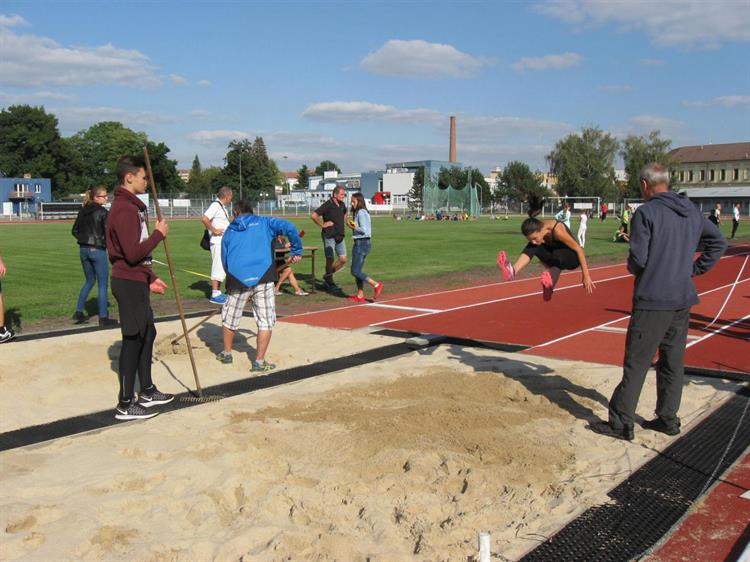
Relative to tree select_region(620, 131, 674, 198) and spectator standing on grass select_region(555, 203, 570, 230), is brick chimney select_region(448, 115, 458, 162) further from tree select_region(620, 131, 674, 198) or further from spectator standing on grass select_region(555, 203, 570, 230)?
spectator standing on grass select_region(555, 203, 570, 230)

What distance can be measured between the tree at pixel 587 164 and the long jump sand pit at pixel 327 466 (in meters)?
93.7

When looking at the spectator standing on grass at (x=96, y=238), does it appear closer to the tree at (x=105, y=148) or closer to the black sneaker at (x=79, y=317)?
the black sneaker at (x=79, y=317)

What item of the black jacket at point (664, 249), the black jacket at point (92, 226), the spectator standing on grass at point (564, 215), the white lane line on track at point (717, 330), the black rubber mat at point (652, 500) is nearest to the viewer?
the black rubber mat at point (652, 500)

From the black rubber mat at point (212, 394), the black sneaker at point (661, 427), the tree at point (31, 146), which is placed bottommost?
the black rubber mat at point (212, 394)

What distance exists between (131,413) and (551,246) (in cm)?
400

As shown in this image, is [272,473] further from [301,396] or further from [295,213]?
[295,213]

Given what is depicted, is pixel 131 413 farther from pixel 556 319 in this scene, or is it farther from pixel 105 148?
pixel 105 148

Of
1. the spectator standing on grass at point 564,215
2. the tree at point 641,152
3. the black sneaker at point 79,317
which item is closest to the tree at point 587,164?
the tree at point 641,152

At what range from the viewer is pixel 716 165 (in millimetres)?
115812

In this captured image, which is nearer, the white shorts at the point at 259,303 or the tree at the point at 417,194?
the white shorts at the point at 259,303

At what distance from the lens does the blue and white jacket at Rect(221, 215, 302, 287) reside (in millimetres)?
7238

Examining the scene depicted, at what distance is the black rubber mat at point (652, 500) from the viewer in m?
3.51

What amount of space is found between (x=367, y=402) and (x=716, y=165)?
4938 inches

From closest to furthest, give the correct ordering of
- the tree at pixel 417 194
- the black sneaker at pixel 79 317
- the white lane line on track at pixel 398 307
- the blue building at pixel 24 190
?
the black sneaker at pixel 79 317, the white lane line on track at pixel 398 307, the tree at pixel 417 194, the blue building at pixel 24 190
